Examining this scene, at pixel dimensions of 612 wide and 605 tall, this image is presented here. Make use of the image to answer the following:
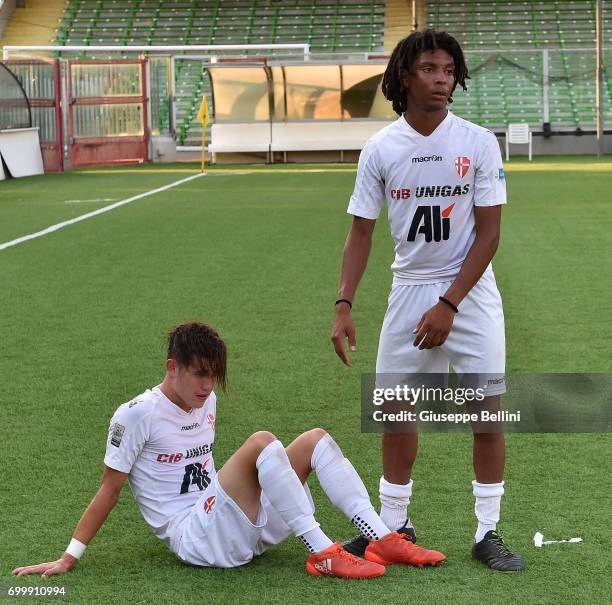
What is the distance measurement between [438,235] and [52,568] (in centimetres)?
173

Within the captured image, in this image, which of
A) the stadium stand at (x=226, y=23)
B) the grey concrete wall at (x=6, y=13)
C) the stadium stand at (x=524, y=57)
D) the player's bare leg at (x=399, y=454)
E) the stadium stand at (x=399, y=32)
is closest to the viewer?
the player's bare leg at (x=399, y=454)

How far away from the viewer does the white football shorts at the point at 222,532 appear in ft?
14.7

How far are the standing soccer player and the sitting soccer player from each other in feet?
0.79

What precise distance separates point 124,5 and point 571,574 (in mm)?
47892

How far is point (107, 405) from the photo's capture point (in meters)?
7.30

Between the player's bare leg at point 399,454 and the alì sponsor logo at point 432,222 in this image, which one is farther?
the player's bare leg at point 399,454

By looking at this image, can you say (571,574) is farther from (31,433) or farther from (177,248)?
(177,248)

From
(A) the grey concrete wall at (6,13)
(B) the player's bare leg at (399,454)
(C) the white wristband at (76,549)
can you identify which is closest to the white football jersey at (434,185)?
(B) the player's bare leg at (399,454)

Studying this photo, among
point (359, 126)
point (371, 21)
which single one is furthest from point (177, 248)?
point (371, 21)

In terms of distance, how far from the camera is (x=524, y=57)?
44.2 metres

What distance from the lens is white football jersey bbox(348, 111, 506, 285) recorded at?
4.35 m

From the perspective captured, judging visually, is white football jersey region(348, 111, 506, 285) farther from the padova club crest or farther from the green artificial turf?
the green artificial turf

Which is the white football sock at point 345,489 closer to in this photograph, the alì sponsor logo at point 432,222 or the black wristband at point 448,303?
the black wristband at point 448,303

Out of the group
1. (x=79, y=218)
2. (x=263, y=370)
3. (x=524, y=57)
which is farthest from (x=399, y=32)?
(x=263, y=370)
